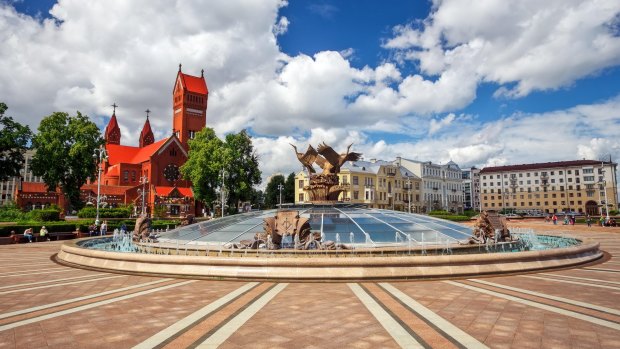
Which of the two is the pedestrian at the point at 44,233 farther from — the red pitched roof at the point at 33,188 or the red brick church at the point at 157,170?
the red pitched roof at the point at 33,188

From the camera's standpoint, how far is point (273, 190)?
274 feet

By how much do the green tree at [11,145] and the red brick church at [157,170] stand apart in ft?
37.4

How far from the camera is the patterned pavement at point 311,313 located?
5.08 meters

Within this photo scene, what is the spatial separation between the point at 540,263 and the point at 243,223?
11.6 m

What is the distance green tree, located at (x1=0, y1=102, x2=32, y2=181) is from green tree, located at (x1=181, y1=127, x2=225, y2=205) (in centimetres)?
1672

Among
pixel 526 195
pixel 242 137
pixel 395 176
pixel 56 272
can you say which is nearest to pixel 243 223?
pixel 56 272

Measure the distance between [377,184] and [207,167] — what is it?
3322 centimetres

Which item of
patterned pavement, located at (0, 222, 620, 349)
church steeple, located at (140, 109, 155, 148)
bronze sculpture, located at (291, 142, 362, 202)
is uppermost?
church steeple, located at (140, 109, 155, 148)

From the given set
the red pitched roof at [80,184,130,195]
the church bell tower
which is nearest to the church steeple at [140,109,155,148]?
the church bell tower

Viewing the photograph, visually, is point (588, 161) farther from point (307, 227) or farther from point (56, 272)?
point (56, 272)

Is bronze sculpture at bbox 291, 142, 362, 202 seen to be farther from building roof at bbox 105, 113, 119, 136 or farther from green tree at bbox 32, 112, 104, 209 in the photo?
building roof at bbox 105, 113, 119, 136

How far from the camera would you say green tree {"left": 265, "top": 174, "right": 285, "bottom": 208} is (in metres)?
82.5

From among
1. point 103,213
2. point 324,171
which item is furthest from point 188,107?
point 324,171

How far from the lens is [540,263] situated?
11062 millimetres
